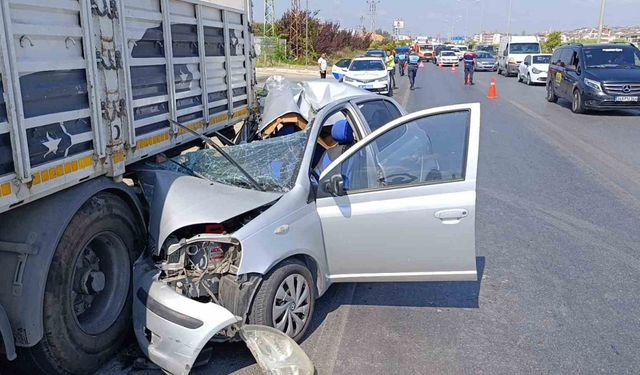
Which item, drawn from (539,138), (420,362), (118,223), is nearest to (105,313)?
(118,223)

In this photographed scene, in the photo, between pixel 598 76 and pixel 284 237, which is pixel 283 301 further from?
pixel 598 76

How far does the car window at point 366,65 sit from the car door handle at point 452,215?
19359 mm

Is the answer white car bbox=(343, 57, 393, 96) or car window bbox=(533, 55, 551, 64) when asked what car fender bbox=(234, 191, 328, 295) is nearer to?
white car bbox=(343, 57, 393, 96)

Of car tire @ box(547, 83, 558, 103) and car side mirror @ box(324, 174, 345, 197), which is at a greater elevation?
car side mirror @ box(324, 174, 345, 197)

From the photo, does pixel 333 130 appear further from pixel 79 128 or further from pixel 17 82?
pixel 17 82

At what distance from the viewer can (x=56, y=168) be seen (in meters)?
3.23

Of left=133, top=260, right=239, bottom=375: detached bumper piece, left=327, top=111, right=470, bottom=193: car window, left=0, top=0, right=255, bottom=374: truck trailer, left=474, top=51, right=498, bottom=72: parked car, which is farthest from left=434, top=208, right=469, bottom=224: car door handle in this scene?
left=474, top=51, right=498, bottom=72: parked car

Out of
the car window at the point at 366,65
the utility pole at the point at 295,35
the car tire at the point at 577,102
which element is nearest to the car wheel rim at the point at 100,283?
the car tire at the point at 577,102

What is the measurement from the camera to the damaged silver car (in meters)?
3.62

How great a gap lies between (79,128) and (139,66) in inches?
40.6

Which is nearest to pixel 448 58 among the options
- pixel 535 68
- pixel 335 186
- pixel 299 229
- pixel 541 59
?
pixel 541 59

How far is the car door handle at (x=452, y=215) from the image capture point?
391cm

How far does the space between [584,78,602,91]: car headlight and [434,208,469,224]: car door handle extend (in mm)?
13592

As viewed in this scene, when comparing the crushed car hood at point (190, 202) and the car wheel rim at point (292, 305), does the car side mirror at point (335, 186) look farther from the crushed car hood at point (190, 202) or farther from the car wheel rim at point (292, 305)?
the car wheel rim at point (292, 305)
